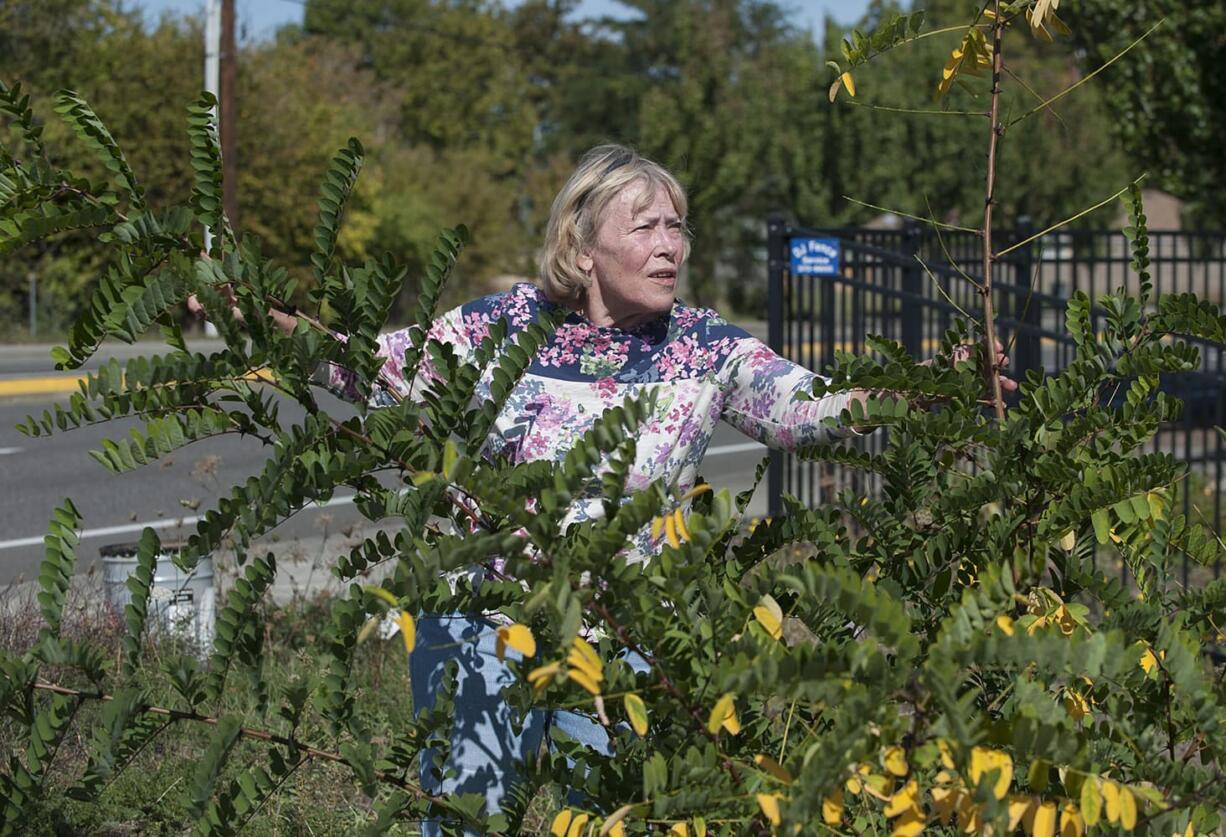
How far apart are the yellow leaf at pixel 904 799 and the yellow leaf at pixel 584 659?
33 centimetres

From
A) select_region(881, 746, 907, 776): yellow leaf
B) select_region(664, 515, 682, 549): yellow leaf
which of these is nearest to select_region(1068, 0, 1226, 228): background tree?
select_region(664, 515, 682, 549): yellow leaf

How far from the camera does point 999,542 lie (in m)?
2.15

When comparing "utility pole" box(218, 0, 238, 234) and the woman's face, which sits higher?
"utility pole" box(218, 0, 238, 234)

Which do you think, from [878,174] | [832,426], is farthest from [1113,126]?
[878,174]

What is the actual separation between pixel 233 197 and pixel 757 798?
27.0 metres

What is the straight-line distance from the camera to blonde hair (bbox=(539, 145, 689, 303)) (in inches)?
124

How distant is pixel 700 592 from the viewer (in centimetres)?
203

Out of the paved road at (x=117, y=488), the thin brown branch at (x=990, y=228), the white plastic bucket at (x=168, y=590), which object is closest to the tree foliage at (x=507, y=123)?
the thin brown branch at (x=990, y=228)

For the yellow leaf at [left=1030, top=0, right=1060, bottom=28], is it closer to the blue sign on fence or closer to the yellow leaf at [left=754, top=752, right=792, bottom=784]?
the yellow leaf at [left=754, top=752, right=792, bottom=784]

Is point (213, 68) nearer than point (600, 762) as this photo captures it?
No

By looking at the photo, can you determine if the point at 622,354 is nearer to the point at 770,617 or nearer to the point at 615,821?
the point at 770,617

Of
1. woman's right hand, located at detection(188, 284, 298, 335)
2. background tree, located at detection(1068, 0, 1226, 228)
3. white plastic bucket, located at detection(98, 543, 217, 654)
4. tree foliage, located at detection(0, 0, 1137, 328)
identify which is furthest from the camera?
tree foliage, located at detection(0, 0, 1137, 328)

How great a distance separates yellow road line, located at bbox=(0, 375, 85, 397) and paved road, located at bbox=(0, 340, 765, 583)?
1.93 m

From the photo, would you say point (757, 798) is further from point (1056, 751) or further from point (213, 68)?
point (213, 68)
